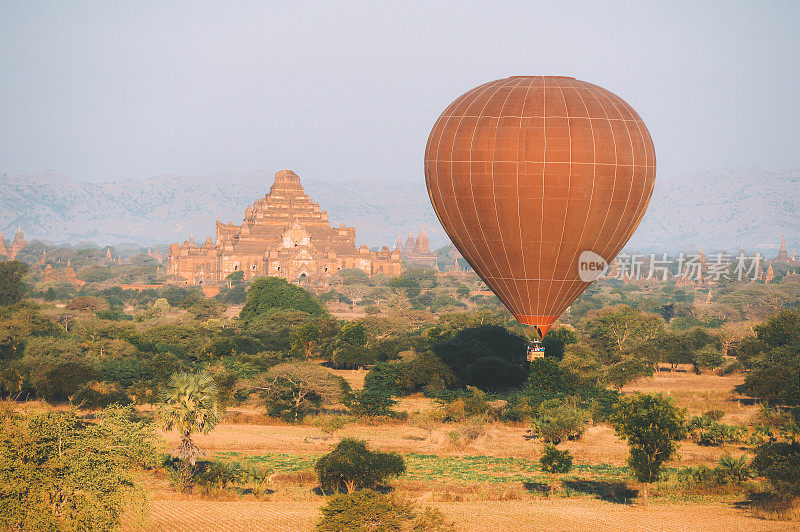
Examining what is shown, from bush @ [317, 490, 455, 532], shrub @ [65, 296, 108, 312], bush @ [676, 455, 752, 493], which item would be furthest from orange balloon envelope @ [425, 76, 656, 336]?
shrub @ [65, 296, 108, 312]

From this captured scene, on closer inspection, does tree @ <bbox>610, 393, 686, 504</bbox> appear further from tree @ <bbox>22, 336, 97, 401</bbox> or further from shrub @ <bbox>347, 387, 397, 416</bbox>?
tree @ <bbox>22, 336, 97, 401</bbox>

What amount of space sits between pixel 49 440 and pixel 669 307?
80935mm

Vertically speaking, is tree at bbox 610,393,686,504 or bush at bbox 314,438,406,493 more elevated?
tree at bbox 610,393,686,504

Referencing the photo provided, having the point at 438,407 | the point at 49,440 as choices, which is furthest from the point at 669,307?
the point at 49,440

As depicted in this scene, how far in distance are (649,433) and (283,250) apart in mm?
94732

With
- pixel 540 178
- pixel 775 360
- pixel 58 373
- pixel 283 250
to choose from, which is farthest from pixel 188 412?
pixel 283 250

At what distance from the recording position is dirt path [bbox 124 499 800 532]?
2489 centimetres

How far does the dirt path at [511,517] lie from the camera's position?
2489 cm

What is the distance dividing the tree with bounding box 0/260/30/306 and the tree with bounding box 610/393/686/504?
6235 cm

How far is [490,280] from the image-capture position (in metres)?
36.3

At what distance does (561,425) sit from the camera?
35.7 meters

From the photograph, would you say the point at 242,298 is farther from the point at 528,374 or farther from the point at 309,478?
the point at 309,478

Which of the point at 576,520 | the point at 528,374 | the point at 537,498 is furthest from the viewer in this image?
the point at 528,374

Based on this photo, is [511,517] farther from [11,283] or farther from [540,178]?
[11,283]
